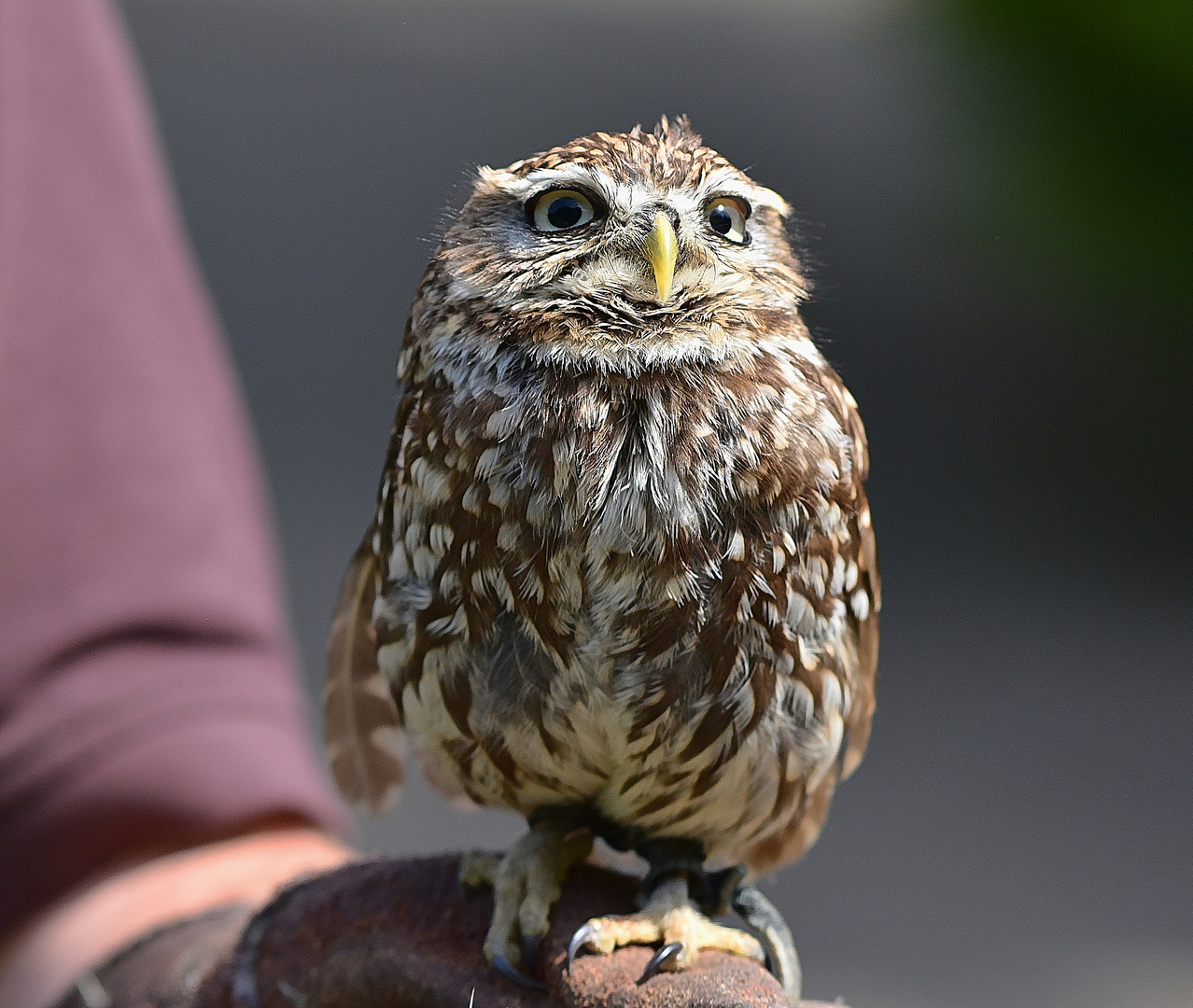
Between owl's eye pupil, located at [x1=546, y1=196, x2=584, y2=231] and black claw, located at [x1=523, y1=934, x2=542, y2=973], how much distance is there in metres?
0.80

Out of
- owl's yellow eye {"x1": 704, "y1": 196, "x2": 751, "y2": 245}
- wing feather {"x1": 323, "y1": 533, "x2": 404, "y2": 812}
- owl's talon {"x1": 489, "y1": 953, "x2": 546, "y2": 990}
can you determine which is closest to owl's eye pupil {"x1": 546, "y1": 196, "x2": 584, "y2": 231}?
owl's yellow eye {"x1": 704, "y1": 196, "x2": 751, "y2": 245}

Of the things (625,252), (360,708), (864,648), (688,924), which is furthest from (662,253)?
(360,708)

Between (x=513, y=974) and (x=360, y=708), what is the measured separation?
45 centimetres

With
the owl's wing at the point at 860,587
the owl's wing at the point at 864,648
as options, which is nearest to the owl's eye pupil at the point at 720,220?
the owl's wing at the point at 860,587

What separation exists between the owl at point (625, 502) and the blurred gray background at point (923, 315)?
8 cm

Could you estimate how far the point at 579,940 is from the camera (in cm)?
132

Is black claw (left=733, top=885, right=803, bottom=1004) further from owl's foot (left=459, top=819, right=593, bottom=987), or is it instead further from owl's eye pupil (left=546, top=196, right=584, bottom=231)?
owl's eye pupil (left=546, top=196, right=584, bottom=231)

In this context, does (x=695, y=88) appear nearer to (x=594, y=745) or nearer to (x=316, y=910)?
(x=594, y=745)

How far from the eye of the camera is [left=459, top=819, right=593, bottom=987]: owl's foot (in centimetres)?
140

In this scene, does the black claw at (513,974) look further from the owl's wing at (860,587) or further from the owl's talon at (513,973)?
the owl's wing at (860,587)

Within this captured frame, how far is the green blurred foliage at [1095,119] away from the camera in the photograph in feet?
6.24

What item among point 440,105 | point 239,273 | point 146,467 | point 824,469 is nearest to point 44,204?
point 146,467

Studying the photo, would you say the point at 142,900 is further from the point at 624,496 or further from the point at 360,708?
the point at 624,496

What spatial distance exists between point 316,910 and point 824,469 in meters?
0.91
